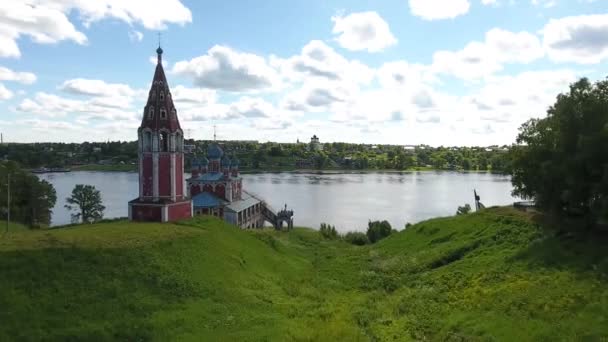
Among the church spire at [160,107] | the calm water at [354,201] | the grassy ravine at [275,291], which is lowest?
the calm water at [354,201]

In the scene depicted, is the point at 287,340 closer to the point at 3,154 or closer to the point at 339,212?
the point at 339,212

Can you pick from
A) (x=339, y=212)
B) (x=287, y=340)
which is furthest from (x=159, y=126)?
(x=339, y=212)

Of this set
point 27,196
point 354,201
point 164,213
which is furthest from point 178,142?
point 354,201

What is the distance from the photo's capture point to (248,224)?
57.2 metres

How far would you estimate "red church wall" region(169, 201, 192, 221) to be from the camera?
33969 millimetres

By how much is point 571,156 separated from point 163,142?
25990 mm

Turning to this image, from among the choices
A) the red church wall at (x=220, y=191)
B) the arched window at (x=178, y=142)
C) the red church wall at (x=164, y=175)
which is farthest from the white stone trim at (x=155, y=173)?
the red church wall at (x=220, y=191)

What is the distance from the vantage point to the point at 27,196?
53031mm

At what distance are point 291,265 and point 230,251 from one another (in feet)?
17.7

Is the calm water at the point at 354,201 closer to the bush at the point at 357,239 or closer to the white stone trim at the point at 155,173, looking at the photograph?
the bush at the point at 357,239

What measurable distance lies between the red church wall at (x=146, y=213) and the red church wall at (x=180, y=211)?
2.74ft

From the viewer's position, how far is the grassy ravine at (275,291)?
53.2 feet

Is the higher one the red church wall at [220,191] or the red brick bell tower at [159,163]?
the red brick bell tower at [159,163]

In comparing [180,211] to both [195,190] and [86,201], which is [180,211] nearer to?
[195,190]
